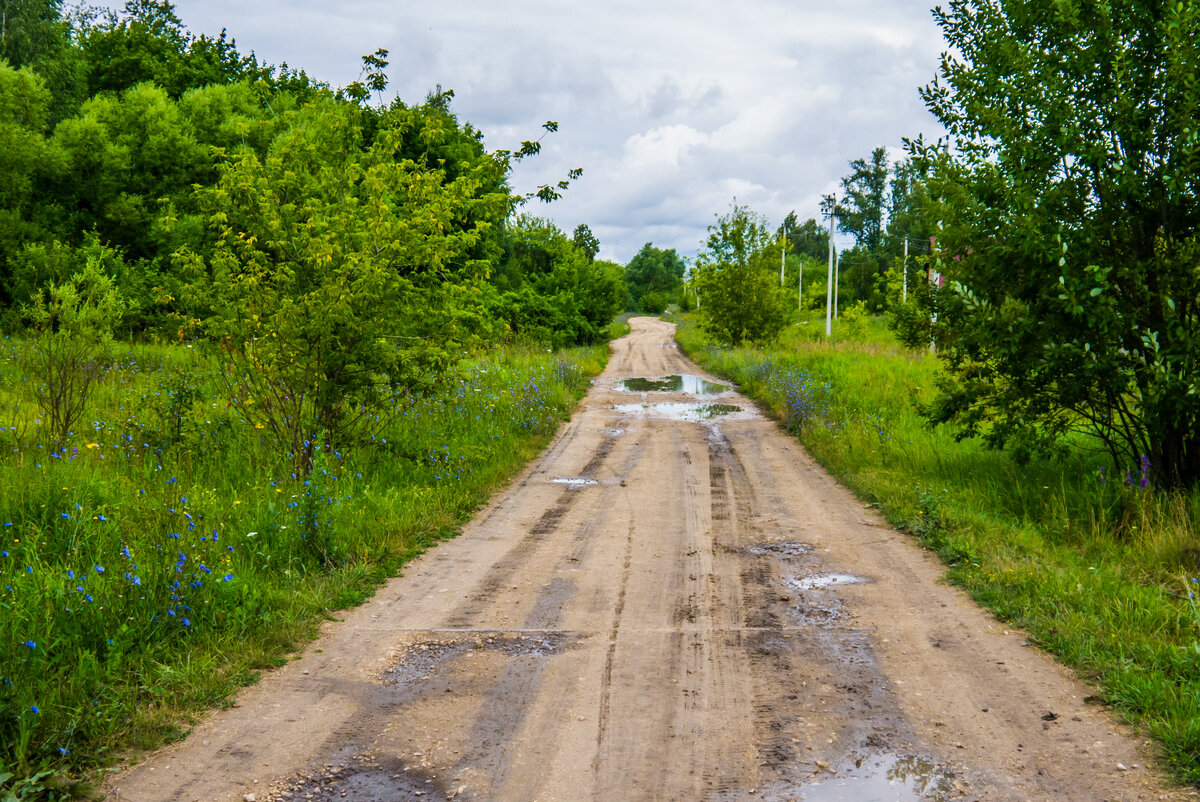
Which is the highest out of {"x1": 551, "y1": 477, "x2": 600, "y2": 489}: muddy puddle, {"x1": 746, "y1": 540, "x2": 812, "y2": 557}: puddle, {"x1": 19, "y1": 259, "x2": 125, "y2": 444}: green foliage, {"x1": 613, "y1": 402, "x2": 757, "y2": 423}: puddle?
{"x1": 19, "y1": 259, "x2": 125, "y2": 444}: green foliage

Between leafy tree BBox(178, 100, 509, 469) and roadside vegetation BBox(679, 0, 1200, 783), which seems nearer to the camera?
roadside vegetation BBox(679, 0, 1200, 783)

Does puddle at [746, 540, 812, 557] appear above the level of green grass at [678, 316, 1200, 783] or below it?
below

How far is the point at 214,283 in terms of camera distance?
8.30 metres

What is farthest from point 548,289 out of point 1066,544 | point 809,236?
point 809,236

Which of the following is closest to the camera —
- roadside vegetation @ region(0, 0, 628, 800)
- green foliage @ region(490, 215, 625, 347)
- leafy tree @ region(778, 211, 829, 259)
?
roadside vegetation @ region(0, 0, 628, 800)

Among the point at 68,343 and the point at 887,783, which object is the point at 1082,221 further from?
the point at 68,343

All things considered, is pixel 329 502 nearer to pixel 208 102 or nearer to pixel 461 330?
pixel 461 330

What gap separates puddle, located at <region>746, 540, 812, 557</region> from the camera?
23.2ft

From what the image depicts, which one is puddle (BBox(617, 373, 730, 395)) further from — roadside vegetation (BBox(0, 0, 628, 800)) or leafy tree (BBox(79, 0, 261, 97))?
leafy tree (BBox(79, 0, 261, 97))

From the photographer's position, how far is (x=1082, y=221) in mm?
7891

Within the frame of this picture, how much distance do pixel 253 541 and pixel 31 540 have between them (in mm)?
1440

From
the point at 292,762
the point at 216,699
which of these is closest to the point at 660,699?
the point at 292,762

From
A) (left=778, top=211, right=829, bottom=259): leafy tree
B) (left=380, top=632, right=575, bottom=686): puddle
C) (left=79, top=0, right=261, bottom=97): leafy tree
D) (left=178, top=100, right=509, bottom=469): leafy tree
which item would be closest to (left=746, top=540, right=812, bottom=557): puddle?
(left=380, top=632, right=575, bottom=686): puddle

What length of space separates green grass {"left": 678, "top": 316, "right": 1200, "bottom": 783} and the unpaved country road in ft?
0.64
